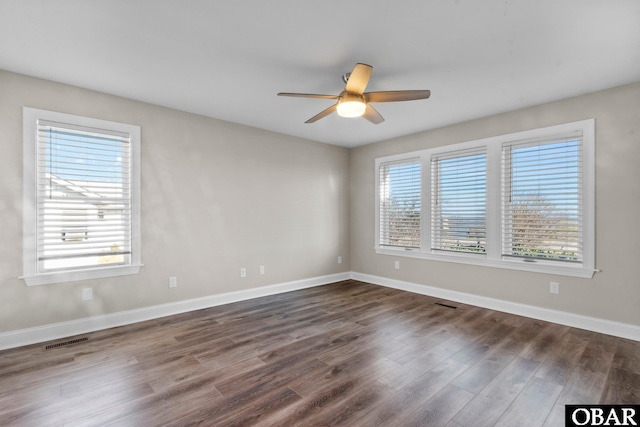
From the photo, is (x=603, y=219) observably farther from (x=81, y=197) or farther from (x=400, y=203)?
(x=81, y=197)

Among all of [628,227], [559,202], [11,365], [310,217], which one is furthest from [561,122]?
[11,365]

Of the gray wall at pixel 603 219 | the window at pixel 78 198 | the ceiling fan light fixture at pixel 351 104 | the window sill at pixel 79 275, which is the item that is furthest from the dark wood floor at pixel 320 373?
the ceiling fan light fixture at pixel 351 104

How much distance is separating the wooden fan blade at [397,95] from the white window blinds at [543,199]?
2.09m

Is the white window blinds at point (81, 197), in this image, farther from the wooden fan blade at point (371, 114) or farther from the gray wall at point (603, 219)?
the gray wall at point (603, 219)

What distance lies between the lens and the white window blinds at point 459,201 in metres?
4.21

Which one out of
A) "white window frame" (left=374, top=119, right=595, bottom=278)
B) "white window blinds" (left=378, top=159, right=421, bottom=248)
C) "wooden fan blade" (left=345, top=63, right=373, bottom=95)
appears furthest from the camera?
"white window blinds" (left=378, top=159, right=421, bottom=248)

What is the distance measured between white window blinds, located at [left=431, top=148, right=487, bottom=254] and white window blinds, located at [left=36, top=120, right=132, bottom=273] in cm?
415

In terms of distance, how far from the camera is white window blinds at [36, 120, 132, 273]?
303 cm

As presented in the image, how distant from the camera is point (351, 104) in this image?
2623 millimetres

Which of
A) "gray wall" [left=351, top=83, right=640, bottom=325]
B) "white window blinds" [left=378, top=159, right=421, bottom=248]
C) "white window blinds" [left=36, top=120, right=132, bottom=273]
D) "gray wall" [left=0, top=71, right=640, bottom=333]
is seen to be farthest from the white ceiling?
"white window blinds" [left=378, top=159, right=421, bottom=248]

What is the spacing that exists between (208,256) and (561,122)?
15.1ft

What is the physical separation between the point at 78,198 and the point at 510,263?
5.03m

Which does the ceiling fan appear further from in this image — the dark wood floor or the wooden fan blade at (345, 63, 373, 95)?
the dark wood floor

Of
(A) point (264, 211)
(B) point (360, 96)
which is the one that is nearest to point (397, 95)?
(B) point (360, 96)
